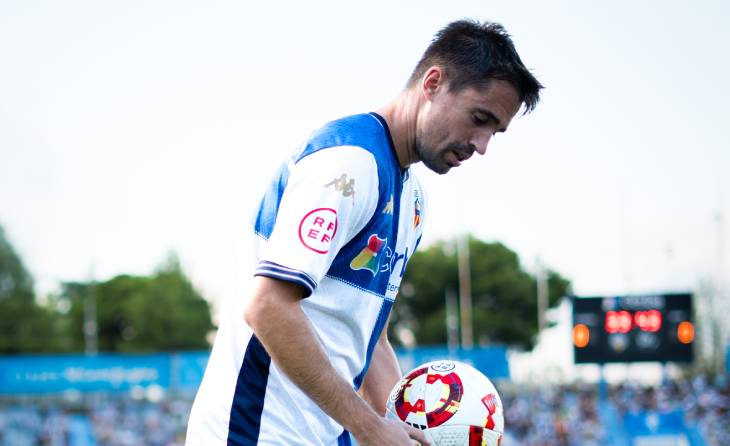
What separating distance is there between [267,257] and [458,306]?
214 feet

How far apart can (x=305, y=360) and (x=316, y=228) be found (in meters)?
0.37

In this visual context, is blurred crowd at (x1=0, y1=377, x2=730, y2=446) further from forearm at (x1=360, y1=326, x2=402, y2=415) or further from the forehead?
the forehead

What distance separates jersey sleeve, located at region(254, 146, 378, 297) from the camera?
8.89ft

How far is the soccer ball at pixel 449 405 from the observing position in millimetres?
3367

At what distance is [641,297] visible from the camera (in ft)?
73.0

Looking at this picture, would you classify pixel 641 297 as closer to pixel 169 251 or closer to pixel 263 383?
pixel 263 383

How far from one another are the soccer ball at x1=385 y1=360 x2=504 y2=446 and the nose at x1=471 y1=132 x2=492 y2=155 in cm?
90

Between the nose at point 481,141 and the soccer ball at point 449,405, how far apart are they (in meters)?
0.90

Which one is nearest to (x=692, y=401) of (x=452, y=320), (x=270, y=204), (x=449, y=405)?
(x=449, y=405)

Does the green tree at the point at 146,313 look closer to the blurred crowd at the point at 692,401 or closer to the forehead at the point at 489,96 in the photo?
the blurred crowd at the point at 692,401

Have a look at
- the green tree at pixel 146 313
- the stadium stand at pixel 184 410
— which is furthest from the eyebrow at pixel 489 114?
the green tree at pixel 146 313

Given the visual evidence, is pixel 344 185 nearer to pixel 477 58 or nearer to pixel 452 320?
pixel 477 58

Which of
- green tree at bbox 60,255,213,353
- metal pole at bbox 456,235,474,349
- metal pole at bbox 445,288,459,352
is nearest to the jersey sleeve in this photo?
metal pole at bbox 456,235,474,349

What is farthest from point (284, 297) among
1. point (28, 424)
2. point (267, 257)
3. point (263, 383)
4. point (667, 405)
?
point (28, 424)
